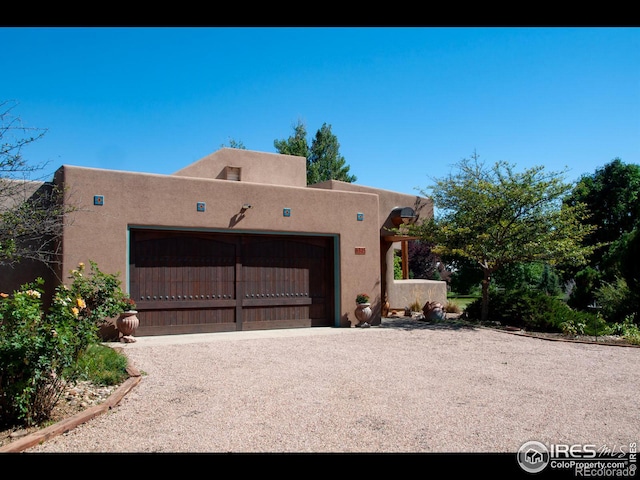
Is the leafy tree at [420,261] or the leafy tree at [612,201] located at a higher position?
the leafy tree at [612,201]

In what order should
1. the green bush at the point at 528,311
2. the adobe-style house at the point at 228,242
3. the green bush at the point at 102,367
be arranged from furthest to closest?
the green bush at the point at 528,311
the adobe-style house at the point at 228,242
the green bush at the point at 102,367

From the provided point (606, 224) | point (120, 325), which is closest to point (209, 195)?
point (120, 325)

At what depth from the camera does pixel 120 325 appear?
10094mm

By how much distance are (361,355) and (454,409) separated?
3.51 metres

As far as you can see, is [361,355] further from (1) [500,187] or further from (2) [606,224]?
(2) [606,224]

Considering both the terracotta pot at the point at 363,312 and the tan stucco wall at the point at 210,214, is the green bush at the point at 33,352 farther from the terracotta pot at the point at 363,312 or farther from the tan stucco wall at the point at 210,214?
the terracotta pot at the point at 363,312

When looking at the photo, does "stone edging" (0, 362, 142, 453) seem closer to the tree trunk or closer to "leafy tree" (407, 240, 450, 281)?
the tree trunk

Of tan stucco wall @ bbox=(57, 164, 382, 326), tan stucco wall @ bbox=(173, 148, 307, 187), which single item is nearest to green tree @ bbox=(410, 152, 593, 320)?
tan stucco wall @ bbox=(57, 164, 382, 326)

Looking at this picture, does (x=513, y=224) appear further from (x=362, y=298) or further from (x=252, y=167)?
(x=252, y=167)

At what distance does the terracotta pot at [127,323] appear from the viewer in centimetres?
1006

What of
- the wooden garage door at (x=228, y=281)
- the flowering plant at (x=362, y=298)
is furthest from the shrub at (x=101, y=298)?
the flowering plant at (x=362, y=298)

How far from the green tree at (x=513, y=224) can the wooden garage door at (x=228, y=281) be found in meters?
3.80

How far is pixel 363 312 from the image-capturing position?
13.0 meters

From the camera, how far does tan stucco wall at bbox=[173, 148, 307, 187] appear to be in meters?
13.0
